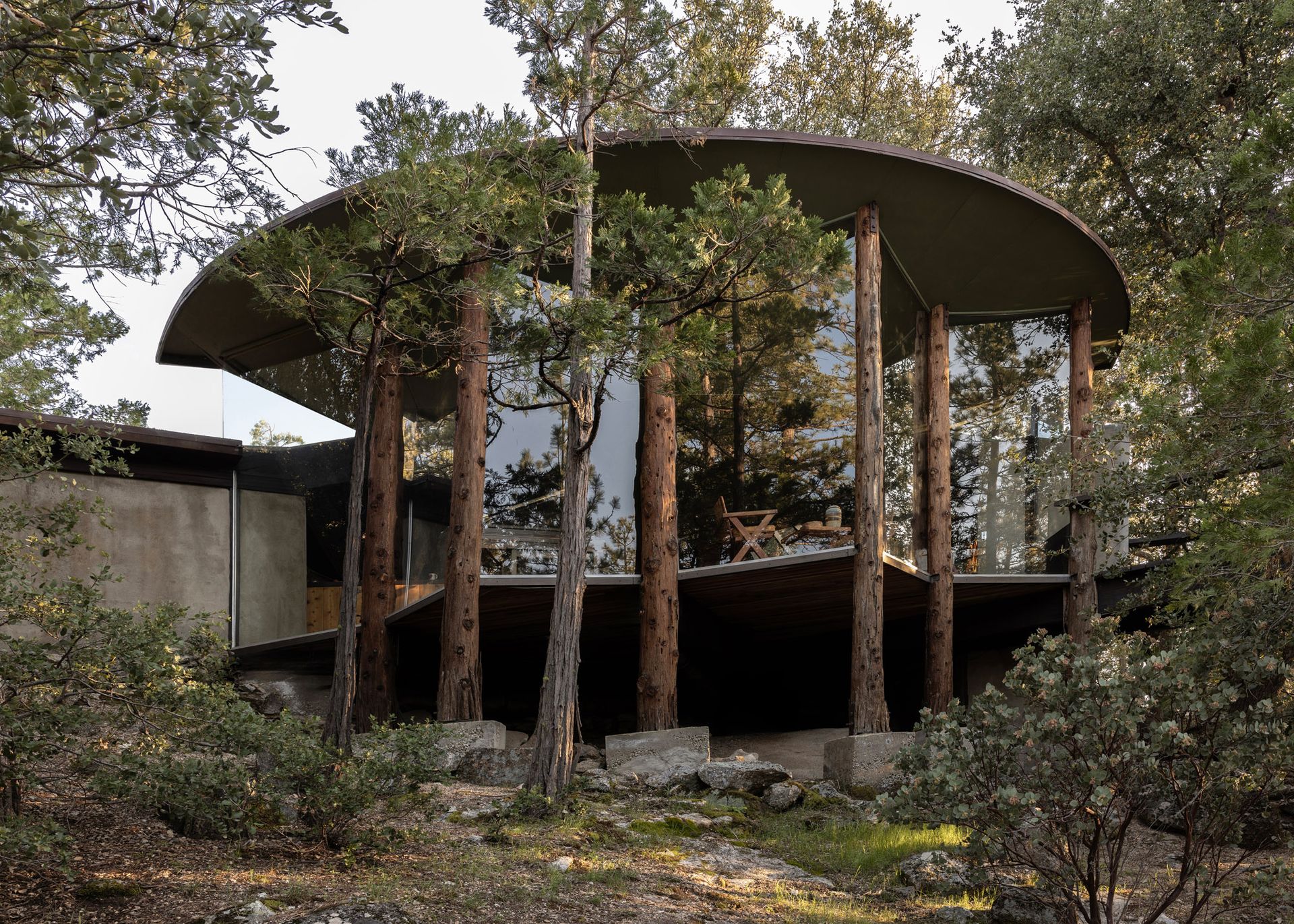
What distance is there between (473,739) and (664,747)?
192 centimetres

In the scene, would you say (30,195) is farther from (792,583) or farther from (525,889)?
(792,583)

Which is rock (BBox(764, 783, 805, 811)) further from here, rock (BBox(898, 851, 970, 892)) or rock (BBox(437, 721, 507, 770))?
rock (BBox(437, 721, 507, 770))

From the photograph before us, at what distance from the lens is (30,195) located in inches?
184

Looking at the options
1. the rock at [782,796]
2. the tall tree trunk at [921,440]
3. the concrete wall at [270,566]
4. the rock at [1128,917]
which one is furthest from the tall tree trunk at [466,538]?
the rock at [1128,917]

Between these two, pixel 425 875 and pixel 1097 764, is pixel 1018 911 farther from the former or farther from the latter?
pixel 425 875

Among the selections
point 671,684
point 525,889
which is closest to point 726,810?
point 671,684

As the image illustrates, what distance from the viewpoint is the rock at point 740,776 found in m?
9.08

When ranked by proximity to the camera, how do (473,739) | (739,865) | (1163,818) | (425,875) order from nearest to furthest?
(425,875) → (739,865) → (1163,818) → (473,739)

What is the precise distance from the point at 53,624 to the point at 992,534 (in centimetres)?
1089

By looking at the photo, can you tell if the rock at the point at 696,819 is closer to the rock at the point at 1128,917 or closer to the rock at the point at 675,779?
A: the rock at the point at 675,779

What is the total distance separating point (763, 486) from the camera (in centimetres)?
1084

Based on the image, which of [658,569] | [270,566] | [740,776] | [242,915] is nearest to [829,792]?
[740,776]

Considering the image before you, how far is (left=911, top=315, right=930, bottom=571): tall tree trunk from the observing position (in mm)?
12234

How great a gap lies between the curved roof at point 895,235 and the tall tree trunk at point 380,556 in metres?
0.59
